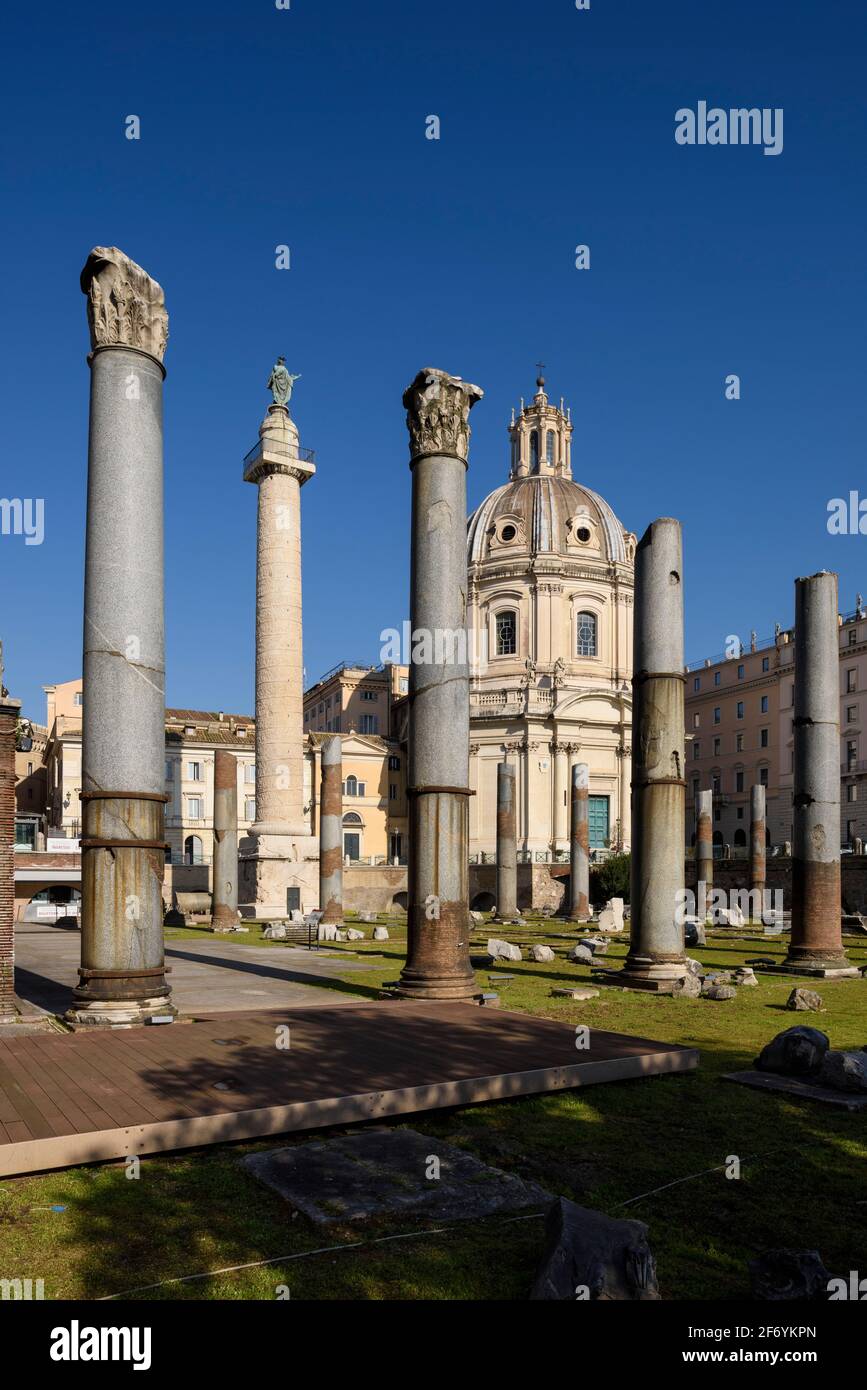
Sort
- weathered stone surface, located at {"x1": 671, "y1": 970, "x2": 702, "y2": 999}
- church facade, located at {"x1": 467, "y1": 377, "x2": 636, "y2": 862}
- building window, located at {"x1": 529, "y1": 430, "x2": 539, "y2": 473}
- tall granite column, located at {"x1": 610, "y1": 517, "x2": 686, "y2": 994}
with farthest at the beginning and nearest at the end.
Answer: building window, located at {"x1": 529, "y1": 430, "x2": 539, "y2": 473}, church facade, located at {"x1": 467, "y1": 377, "x2": 636, "y2": 862}, tall granite column, located at {"x1": 610, "y1": 517, "x2": 686, "y2": 994}, weathered stone surface, located at {"x1": 671, "y1": 970, "x2": 702, "y2": 999}

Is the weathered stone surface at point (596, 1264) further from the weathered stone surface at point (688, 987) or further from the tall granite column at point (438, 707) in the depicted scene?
the weathered stone surface at point (688, 987)

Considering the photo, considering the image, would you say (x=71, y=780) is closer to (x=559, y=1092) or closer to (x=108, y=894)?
A: (x=108, y=894)

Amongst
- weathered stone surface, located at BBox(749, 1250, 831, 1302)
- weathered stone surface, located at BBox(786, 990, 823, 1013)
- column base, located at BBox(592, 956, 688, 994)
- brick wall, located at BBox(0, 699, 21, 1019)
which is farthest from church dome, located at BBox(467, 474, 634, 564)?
weathered stone surface, located at BBox(749, 1250, 831, 1302)

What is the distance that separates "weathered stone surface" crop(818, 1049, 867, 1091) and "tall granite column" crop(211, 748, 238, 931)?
24.8m

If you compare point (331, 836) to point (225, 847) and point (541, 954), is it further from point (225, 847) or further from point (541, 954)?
point (541, 954)

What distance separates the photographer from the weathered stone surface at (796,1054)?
918 cm

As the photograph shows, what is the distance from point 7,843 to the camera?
11195 millimetres

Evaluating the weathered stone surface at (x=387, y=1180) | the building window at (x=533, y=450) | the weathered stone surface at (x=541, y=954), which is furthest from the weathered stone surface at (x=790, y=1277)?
the building window at (x=533, y=450)

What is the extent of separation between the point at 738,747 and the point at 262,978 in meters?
67.4

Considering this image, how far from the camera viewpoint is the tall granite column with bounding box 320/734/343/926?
32.2m

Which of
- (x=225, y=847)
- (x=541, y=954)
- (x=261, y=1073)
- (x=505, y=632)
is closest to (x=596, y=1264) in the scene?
(x=261, y=1073)

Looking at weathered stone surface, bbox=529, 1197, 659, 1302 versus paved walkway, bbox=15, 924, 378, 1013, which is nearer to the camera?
weathered stone surface, bbox=529, 1197, 659, 1302

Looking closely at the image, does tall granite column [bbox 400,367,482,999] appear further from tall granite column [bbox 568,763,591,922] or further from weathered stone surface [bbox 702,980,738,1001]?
tall granite column [bbox 568,763,591,922]

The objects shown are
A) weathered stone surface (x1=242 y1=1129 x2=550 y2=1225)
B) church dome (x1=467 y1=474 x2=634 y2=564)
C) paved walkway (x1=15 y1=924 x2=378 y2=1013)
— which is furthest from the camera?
church dome (x1=467 y1=474 x2=634 y2=564)
